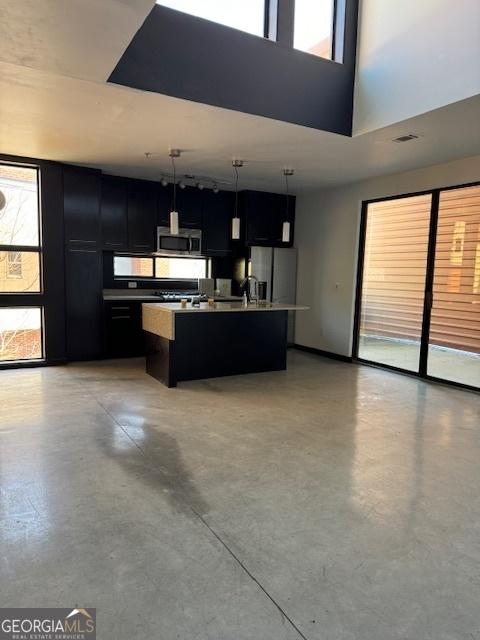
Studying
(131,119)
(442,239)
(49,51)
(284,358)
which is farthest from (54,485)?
(442,239)

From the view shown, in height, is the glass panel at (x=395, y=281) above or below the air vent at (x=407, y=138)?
below

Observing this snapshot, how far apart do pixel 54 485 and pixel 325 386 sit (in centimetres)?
327

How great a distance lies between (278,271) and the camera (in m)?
7.32

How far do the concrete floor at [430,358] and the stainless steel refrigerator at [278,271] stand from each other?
1.61 metres

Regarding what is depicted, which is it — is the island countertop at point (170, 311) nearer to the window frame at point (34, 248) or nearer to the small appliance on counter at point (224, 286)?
the window frame at point (34, 248)

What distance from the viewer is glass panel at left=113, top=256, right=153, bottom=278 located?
6609 mm

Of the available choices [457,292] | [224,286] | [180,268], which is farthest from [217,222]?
[457,292]

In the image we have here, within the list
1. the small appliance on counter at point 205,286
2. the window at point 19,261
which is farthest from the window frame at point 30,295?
the small appliance on counter at point 205,286

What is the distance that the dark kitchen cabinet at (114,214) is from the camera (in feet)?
20.3

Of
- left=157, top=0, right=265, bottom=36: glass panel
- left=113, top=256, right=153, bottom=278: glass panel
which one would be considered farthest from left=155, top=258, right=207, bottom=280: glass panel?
left=157, top=0, right=265, bottom=36: glass panel

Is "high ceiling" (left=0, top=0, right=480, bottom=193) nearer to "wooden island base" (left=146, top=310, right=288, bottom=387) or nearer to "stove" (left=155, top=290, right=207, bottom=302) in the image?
"stove" (left=155, top=290, right=207, bottom=302)

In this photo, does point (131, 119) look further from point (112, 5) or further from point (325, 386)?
point (325, 386)

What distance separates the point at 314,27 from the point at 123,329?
4.38 metres

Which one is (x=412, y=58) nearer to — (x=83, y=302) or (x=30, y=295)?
(x=83, y=302)
